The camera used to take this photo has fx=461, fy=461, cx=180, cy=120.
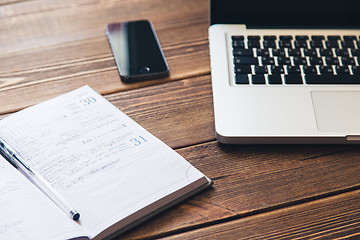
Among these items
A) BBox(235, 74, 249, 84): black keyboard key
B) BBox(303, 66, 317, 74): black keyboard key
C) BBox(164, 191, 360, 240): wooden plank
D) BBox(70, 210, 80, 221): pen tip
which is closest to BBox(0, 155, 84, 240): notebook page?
BBox(70, 210, 80, 221): pen tip

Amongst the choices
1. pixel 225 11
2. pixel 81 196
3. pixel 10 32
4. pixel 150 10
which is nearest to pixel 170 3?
pixel 150 10

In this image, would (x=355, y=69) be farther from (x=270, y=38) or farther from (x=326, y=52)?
(x=270, y=38)

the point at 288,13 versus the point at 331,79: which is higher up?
the point at 288,13

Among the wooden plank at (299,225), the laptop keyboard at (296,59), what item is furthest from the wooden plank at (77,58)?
the wooden plank at (299,225)

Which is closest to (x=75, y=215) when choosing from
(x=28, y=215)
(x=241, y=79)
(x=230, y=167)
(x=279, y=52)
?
(x=28, y=215)

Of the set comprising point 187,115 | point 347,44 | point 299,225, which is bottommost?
point 299,225

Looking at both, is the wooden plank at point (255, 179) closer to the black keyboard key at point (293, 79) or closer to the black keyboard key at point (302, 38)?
the black keyboard key at point (293, 79)

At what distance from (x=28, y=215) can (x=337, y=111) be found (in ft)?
1.67

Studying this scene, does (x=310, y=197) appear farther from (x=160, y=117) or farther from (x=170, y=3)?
(x=170, y=3)

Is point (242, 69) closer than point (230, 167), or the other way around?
point (230, 167)

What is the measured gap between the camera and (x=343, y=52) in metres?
0.86

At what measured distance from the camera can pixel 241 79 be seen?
2.65 ft

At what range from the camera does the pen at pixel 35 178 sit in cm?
62

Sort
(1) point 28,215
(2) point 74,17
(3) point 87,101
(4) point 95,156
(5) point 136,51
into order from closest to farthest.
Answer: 1. (1) point 28,215
2. (4) point 95,156
3. (3) point 87,101
4. (5) point 136,51
5. (2) point 74,17
